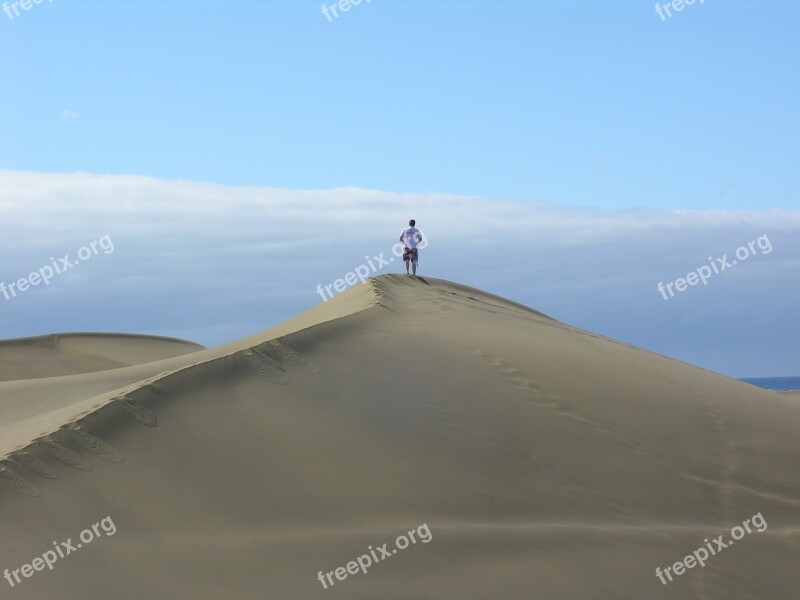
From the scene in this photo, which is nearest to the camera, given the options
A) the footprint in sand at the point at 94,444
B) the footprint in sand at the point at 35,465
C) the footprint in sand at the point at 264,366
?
the footprint in sand at the point at 35,465

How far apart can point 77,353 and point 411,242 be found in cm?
1670

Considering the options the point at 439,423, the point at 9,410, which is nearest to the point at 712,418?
the point at 439,423

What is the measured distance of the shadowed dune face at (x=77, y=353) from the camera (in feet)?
96.7

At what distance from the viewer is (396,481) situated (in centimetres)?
892

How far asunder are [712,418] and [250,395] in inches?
231

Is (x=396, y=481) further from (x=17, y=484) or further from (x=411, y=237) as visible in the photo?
(x=411, y=237)

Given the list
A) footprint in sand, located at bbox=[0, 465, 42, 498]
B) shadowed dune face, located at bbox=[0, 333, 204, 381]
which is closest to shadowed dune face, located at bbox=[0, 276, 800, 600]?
footprint in sand, located at bbox=[0, 465, 42, 498]

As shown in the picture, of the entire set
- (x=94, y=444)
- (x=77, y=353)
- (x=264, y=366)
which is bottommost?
(x=77, y=353)

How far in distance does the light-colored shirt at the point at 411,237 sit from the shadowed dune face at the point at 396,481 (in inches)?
255

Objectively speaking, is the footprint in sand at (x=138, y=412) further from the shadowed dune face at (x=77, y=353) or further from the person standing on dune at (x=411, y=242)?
the shadowed dune face at (x=77, y=353)

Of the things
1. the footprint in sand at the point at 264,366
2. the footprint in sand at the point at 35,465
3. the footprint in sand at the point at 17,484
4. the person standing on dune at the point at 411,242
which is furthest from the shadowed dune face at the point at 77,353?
the footprint in sand at the point at 17,484

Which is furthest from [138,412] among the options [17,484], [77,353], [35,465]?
[77,353]

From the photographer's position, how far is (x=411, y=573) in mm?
7594

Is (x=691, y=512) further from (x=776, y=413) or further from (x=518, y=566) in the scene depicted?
(x=776, y=413)
